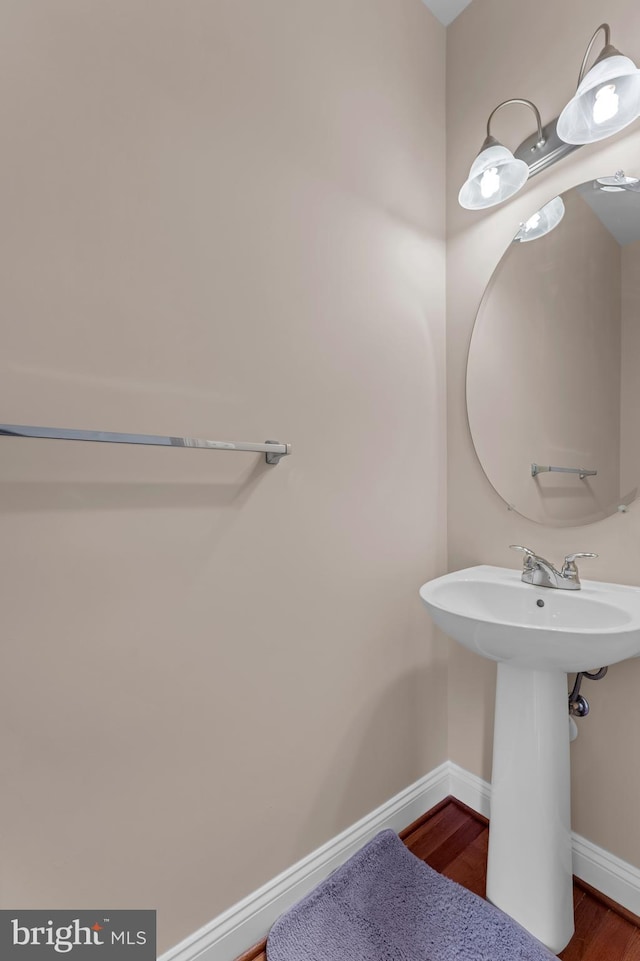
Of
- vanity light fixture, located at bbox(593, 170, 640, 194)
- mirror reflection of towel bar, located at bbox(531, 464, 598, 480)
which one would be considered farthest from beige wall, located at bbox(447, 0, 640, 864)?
Answer: mirror reflection of towel bar, located at bbox(531, 464, 598, 480)

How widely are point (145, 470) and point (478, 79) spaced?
61.9 inches

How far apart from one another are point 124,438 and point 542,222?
1.24 m

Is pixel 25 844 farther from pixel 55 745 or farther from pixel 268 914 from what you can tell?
pixel 268 914

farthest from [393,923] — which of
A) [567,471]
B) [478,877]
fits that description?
[567,471]

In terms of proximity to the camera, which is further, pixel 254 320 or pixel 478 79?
pixel 478 79

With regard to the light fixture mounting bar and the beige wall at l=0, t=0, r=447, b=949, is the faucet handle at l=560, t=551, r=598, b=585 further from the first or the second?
the light fixture mounting bar

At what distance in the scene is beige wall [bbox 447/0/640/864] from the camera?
115 centimetres

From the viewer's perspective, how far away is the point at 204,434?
99cm

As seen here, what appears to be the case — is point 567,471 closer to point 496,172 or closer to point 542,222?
point 542,222

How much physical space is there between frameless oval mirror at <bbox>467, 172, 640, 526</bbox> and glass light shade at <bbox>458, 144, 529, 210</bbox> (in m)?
0.11

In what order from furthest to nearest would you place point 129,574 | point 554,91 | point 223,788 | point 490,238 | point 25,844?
point 490,238 < point 554,91 < point 223,788 < point 129,574 < point 25,844

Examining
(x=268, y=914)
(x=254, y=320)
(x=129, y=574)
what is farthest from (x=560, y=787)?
(x=254, y=320)

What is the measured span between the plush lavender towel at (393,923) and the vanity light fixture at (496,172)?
5.92 feet

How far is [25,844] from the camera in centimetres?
78
